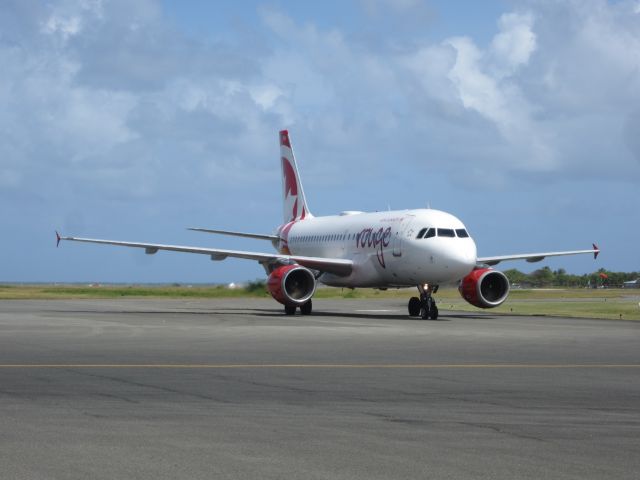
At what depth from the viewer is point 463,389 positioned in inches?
559

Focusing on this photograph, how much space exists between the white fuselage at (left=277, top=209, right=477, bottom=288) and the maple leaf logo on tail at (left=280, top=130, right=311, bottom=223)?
6.31 metres

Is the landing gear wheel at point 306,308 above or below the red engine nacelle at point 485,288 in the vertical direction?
below

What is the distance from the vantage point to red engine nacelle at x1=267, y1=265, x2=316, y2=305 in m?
40.6

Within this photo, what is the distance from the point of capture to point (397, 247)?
132 feet

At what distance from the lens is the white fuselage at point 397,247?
125ft

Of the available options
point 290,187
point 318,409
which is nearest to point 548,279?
point 290,187

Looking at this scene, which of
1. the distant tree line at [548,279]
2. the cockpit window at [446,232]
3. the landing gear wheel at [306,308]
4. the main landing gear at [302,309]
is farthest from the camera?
the distant tree line at [548,279]

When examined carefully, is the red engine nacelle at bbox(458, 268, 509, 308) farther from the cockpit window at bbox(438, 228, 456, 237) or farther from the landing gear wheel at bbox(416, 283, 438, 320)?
the cockpit window at bbox(438, 228, 456, 237)

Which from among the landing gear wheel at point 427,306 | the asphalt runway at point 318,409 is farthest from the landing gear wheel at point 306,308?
the asphalt runway at point 318,409

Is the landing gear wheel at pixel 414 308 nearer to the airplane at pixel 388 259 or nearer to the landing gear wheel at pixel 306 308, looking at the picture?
the airplane at pixel 388 259

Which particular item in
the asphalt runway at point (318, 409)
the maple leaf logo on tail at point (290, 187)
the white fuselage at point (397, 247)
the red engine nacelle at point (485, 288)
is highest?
the maple leaf logo on tail at point (290, 187)

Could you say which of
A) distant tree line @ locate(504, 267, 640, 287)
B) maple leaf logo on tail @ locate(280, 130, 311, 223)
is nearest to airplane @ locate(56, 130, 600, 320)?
maple leaf logo on tail @ locate(280, 130, 311, 223)

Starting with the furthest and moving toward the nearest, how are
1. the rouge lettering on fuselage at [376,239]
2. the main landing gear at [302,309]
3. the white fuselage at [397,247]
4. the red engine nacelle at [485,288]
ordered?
the main landing gear at [302,309] → the rouge lettering on fuselage at [376,239] → the red engine nacelle at [485,288] → the white fuselage at [397,247]

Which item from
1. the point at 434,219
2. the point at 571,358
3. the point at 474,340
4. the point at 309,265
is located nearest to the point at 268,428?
the point at 571,358
